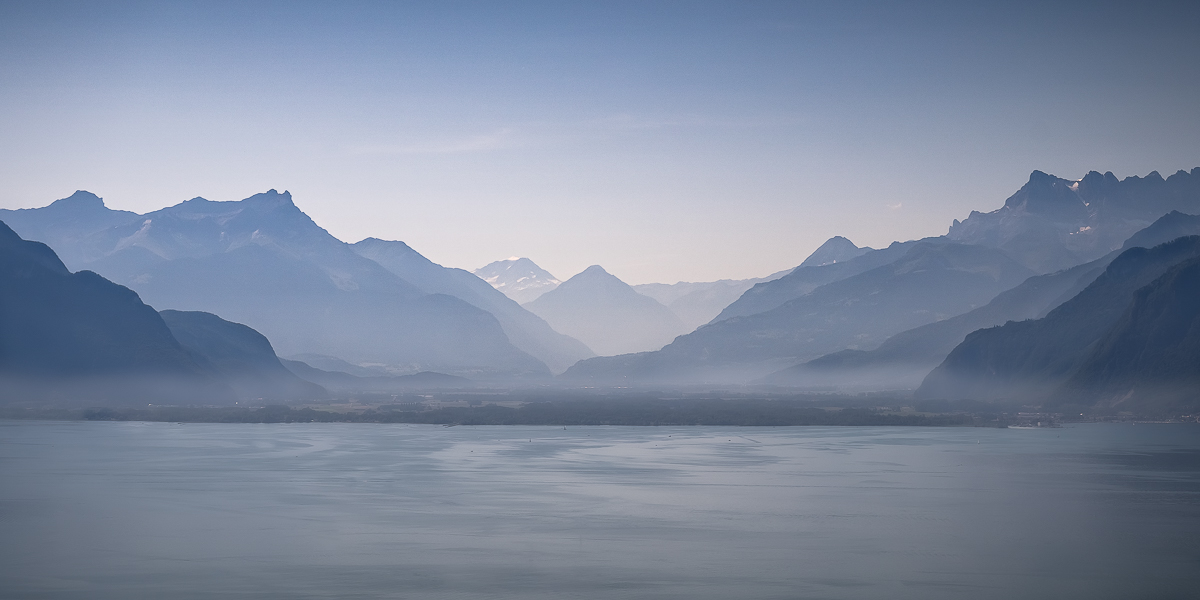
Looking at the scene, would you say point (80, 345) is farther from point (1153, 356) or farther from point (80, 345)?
point (1153, 356)

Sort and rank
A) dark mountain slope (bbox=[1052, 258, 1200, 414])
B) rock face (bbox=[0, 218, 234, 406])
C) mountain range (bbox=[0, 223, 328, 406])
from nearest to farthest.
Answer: dark mountain slope (bbox=[1052, 258, 1200, 414]) < mountain range (bbox=[0, 223, 328, 406]) < rock face (bbox=[0, 218, 234, 406])

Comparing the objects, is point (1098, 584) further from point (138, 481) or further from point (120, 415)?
point (120, 415)

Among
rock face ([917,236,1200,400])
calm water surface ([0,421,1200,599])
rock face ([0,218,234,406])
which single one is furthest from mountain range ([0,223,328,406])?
rock face ([917,236,1200,400])

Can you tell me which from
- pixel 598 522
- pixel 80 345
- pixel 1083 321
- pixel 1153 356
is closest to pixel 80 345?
pixel 80 345

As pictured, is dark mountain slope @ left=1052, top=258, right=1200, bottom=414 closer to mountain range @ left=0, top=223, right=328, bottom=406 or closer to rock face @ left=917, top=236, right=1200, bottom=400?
rock face @ left=917, top=236, right=1200, bottom=400

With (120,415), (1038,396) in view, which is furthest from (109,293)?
(1038,396)

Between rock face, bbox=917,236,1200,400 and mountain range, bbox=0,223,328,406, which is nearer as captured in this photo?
mountain range, bbox=0,223,328,406
